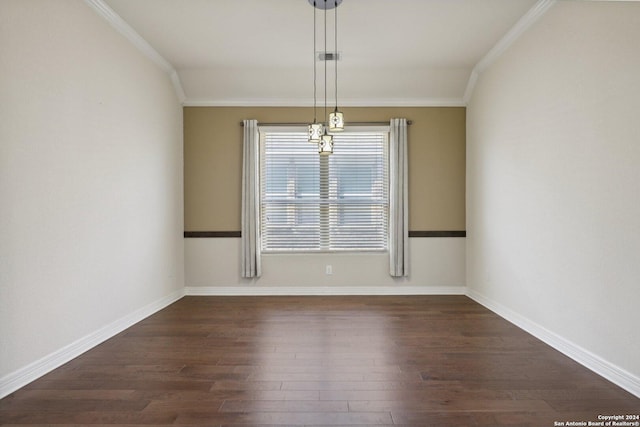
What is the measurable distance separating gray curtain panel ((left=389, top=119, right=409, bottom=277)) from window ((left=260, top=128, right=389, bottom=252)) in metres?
0.19

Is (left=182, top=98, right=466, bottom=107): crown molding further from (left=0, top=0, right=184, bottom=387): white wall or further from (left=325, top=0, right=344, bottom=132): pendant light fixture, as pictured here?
(left=325, top=0, right=344, bottom=132): pendant light fixture

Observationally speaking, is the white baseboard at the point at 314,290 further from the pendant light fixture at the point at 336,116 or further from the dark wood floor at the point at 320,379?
the pendant light fixture at the point at 336,116

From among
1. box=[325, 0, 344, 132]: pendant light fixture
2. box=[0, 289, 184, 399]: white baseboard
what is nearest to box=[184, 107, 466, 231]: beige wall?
box=[325, 0, 344, 132]: pendant light fixture

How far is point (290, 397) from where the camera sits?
2246 millimetres

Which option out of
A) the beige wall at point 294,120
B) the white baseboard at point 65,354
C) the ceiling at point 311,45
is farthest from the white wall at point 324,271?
the ceiling at point 311,45

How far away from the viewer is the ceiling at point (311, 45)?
336 centimetres

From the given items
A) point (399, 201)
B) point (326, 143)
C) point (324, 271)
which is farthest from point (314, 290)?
point (326, 143)

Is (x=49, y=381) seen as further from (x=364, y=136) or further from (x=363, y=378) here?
(x=364, y=136)

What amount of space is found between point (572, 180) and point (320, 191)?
3078mm

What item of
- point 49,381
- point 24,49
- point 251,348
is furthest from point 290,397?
point 24,49

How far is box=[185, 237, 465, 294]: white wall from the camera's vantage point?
5.19 m

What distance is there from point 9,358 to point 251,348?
1.57 meters

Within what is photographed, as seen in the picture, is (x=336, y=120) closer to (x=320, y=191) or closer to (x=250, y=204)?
(x=320, y=191)

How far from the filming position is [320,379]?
249 cm
